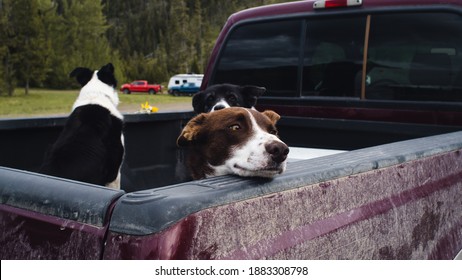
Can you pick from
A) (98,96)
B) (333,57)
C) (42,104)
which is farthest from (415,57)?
(42,104)

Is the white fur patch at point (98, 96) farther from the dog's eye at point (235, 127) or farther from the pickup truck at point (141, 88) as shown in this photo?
the pickup truck at point (141, 88)

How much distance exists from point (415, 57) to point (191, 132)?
82.2 inches

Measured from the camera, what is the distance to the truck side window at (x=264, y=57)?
4555 mm

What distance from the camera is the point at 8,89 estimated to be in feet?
149

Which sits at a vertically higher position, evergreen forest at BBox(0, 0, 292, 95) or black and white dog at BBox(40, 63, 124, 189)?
black and white dog at BBox(40, 63, 124, 189)

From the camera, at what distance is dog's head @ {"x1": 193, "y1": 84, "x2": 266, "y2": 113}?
4648mm

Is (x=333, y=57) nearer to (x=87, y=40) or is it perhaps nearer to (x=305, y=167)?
(x=305, y=167)

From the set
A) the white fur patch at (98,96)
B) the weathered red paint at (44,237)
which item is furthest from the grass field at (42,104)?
the weathered red paint at (44,237)

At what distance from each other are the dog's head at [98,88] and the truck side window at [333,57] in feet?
5.80

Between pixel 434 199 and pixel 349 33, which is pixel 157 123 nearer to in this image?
pixel 349 33

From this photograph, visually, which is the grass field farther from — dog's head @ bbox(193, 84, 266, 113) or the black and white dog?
dog's head @ bbox(193, 84, 266, 113)

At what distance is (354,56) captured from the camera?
4246 millimetres

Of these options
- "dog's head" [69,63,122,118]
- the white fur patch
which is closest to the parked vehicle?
"dog's head" [69,63,122,118]
